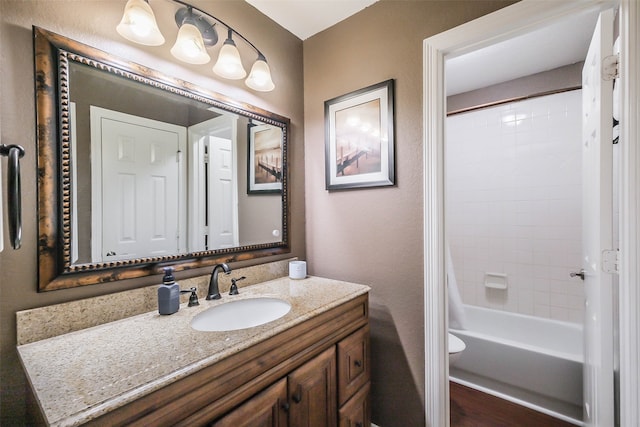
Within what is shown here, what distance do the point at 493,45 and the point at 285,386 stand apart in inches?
78.0

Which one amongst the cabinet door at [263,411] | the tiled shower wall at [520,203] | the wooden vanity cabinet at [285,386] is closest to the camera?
the wooden vanity cabinet at [285,386]

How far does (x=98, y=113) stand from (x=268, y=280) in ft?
3.65

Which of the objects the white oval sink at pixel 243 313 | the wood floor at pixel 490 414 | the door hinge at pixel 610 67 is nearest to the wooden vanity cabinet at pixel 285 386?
the white oval sink at pixel 243 313

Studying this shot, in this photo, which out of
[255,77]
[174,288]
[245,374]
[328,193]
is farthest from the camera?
[328,193]

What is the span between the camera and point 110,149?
1.07 metres

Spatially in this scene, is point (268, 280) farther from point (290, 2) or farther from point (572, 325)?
point (572, 325)

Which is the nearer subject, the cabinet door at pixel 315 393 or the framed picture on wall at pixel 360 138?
the cabinet door at pixel 315 393

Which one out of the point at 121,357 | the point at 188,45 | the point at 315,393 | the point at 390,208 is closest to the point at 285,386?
the point at 315,393

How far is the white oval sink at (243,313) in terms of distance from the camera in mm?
1185

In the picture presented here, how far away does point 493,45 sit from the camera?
1.55 m

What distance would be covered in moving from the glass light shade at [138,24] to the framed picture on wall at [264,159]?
605mm

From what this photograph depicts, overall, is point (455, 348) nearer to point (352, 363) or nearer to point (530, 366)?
point (530, 366)

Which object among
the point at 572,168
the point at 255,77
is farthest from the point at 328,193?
the point at 572,168

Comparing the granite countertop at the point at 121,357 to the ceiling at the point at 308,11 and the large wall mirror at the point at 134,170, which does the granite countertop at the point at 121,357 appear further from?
the ceiling at the point at 308,11
